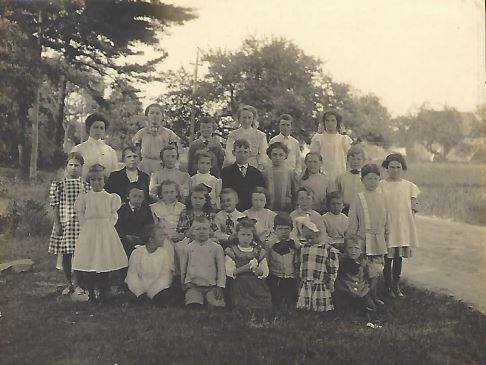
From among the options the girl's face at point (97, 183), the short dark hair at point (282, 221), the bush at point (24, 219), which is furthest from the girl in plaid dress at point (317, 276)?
the bush at point (24, 219)

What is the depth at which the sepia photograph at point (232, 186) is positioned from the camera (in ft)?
11.4

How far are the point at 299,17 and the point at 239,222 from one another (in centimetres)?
158

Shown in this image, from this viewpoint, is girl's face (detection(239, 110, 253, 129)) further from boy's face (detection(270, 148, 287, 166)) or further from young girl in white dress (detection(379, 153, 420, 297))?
young girl in white dress (detection(379, 153, 420, 297))

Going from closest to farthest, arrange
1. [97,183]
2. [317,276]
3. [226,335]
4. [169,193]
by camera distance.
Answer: [226,335], [317,276], [97,183], [169,193]

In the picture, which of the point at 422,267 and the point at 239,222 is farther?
the point at 422,267

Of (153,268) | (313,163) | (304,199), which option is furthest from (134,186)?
(313,163)

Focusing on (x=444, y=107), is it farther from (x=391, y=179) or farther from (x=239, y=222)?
(x=239, y=222)

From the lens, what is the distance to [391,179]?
4066mm

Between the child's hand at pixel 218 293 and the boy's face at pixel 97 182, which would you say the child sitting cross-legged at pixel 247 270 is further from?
the boy's face at pixel 97 182

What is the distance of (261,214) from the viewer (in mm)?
3920

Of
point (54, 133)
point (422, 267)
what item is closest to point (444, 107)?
point (422, 267)

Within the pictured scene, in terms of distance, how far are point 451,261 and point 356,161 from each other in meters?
1.12

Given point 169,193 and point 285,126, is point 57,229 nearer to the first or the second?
point 169,193

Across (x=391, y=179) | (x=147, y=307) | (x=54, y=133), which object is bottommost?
(x=147, y=307)
